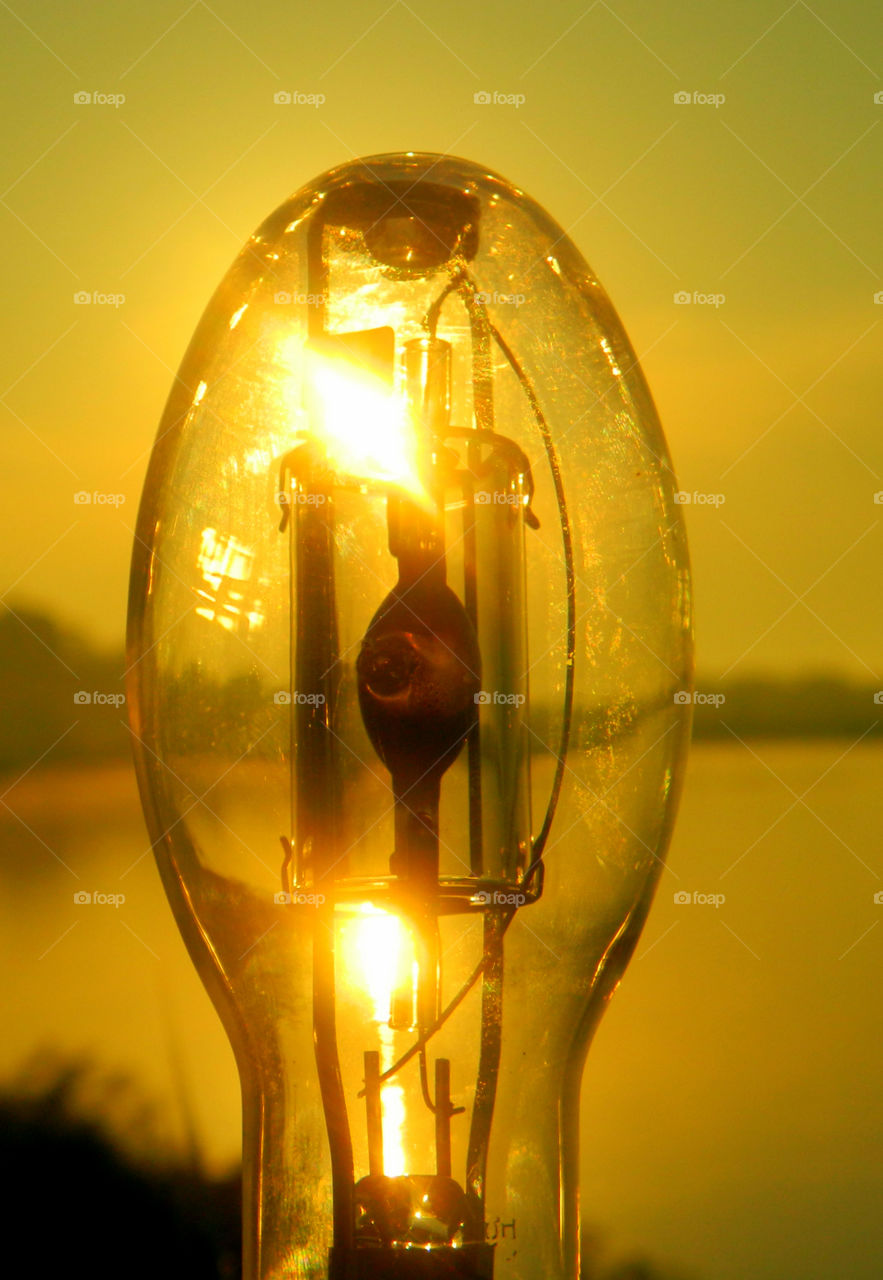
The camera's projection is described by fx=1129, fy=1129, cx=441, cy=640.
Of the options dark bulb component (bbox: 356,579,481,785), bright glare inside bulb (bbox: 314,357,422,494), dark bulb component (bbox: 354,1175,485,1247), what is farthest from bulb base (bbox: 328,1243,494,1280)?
bright glare inside bulb (bbox: 314,357,422,494)

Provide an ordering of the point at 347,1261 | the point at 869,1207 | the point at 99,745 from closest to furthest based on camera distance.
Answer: the point at 347,1261 → the point at 869,1207 → the point at 99,745

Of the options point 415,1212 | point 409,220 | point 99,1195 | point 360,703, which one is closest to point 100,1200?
point 99,1195

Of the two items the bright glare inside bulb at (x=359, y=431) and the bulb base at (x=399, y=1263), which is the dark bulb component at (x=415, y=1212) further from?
the bright glare inside bulb at (x=359, y=431)

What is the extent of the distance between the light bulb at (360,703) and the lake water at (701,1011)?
7.9 inches

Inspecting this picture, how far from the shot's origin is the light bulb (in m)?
0.56

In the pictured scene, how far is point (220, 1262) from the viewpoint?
79cm

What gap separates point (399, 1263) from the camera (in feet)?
1.74

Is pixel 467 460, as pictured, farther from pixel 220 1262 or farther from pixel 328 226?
pixel 220 1262

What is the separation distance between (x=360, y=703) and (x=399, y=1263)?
263 millimetres

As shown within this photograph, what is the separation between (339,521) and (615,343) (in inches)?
7.2

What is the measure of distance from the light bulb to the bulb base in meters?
0.02

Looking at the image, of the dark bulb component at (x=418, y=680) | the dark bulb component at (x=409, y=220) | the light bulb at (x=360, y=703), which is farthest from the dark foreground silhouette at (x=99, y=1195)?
the dark bulb component at (x=409, y=220)

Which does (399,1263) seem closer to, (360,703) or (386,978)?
(386,978)

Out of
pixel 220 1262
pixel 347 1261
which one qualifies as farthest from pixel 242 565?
pixel 220 1262
